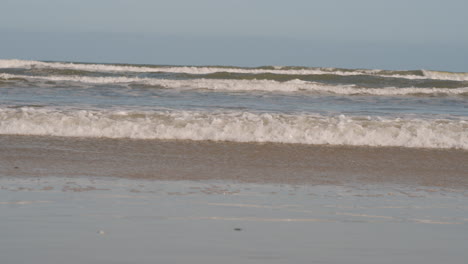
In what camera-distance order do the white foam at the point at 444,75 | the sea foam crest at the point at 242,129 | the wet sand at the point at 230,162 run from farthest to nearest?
1. the white foam at the point at 444,75
2. the sea foam crest at the point at 242,129
3. the wet sand at the point at 230,162

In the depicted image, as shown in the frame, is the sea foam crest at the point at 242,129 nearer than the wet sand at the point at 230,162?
No

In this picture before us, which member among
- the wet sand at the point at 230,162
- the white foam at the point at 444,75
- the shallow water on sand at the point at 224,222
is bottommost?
the white foam at the point at 444,75

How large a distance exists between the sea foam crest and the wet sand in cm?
34

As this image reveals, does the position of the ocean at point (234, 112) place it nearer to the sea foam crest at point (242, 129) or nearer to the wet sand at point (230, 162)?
the sea foam crest at point (242, 129)

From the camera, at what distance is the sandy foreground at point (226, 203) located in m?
4.03

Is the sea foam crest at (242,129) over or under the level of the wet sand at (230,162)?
over

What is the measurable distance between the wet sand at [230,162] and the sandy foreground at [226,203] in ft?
0.04

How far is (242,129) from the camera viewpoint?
9250mm

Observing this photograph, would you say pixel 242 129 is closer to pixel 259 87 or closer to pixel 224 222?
pixel 224 222

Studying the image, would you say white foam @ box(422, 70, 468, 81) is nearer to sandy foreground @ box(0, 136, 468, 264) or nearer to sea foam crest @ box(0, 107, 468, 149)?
sea foam crest @ box(0, 107, 468, 149)

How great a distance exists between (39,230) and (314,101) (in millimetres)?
11275

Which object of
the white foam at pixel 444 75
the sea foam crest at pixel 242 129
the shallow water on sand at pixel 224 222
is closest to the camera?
the shallow water on sand at pixel 224 222

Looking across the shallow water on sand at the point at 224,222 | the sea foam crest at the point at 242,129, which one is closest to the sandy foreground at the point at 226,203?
the shallow water on sand at the point at 224,222

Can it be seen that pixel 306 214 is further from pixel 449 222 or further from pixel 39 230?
pixel 39 230
